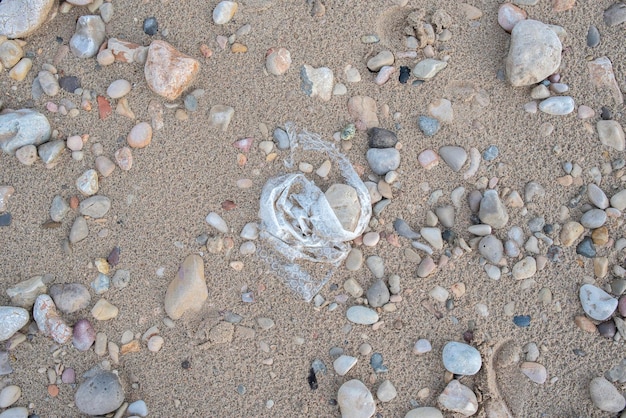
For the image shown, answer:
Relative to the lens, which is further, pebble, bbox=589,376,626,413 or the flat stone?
the flat stone

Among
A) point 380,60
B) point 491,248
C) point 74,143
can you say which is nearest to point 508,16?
point 380,60

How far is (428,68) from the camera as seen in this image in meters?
2.31

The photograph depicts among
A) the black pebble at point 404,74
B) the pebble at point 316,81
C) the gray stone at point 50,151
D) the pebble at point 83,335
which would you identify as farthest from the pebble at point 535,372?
the gray stone at point 50,151

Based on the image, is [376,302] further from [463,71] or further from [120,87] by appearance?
[120,87]

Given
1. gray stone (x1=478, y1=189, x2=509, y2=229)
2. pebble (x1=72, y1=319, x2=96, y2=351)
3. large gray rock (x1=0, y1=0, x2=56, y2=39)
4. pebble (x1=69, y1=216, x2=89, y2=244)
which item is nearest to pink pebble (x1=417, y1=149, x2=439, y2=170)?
gray stone (x1=478, y1=189, x2=509, y2=229)

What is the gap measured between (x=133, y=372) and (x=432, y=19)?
74.6 inches

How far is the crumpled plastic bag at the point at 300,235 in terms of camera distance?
2254mm

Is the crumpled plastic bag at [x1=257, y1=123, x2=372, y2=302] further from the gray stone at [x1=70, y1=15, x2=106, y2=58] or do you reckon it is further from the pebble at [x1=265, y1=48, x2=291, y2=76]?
the gray stone at [x1=70, y1=15, x2=106, y2=58]

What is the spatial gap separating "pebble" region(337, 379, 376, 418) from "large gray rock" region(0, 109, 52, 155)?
1589 millimetres

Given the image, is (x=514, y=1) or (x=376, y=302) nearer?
(x=376, y=302)

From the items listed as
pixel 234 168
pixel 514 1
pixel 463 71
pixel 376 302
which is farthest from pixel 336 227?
pixel 514 1

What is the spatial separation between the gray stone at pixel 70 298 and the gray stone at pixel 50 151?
52cm

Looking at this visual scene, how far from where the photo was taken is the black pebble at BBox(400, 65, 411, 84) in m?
2.34

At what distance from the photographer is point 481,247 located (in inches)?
89.3
